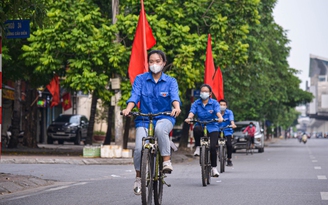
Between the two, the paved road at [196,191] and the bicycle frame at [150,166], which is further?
the paved road at [196,191]

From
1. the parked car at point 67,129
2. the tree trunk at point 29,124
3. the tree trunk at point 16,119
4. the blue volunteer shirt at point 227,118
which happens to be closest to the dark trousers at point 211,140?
→ the blue volunteer shirt at point 227,118

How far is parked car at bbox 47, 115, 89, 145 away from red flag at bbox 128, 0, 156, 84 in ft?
74.4

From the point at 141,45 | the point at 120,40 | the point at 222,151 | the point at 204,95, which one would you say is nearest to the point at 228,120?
the point at 222,151

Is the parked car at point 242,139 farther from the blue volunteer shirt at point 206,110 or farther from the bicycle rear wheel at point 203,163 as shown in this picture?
the bicycle rear wheel at point 203,163

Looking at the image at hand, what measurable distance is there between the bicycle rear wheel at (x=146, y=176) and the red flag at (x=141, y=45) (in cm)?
1399

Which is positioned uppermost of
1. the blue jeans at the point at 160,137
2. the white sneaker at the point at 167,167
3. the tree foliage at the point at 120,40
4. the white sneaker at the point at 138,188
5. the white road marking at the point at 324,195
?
the tree foliage at the point at 120,40

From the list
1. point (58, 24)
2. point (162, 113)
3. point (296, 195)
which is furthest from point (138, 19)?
point (162, 113)

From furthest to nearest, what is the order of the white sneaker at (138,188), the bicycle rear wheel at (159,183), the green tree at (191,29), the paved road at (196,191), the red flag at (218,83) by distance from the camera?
the red flag at (218,83)
the green tree at (191,29)
the paved road at (196,191)
the bicycle rear wheel at (159,183)
the white sneaker at (138,188)

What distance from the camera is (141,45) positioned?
76.8 ft

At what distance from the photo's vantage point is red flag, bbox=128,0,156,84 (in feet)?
76.1

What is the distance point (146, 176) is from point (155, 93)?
1.26m

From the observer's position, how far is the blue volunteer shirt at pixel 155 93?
9.70 m

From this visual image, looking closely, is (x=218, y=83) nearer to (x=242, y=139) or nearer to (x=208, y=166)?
(x=242, y=139)

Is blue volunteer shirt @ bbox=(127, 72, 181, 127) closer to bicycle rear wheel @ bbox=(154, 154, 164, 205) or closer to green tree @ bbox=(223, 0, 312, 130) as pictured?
bicycle rear wheel @ bbox=(154, 154, 164, 205)
